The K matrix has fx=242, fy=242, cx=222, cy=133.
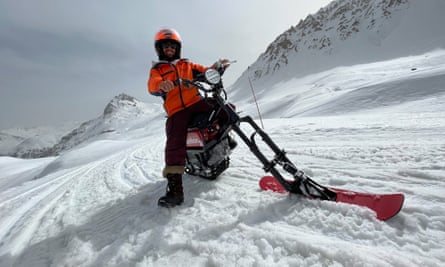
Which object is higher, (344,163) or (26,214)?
(26,214)

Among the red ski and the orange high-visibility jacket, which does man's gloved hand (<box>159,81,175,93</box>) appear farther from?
the red ski

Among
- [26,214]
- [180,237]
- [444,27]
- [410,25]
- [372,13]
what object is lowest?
[180,237]

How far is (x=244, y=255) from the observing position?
1935 millimetres

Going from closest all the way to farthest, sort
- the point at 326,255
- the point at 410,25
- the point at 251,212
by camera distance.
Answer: the point at 326,255 → the point at 251,212 → the point at 410,25

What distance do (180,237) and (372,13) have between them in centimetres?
10359

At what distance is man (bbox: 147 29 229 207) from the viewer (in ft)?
10.2

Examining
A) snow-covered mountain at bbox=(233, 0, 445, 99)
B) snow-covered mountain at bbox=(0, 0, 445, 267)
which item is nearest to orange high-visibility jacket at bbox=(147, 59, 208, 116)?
snow-covered mountain at bbox=(0, 0, 445, 267)

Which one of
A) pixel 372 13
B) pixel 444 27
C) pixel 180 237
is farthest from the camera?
pixel 372 13

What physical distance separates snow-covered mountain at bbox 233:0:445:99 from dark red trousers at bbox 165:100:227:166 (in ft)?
124

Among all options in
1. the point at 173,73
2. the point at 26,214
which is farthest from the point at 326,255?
the point at 26,214

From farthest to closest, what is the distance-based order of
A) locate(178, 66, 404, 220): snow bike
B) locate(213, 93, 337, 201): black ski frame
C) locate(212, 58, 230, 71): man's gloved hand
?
locate(212, 58, 230, 71): man's gloved hand < locate(213, 93, 337, 201): black ski frame < locate(178, 66, 404, 220): snow bike

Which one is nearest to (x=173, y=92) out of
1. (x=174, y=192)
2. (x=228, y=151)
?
(x=228, y=151)

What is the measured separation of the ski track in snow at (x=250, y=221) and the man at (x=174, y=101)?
1.07 feet

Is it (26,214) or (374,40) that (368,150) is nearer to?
(26,214)
